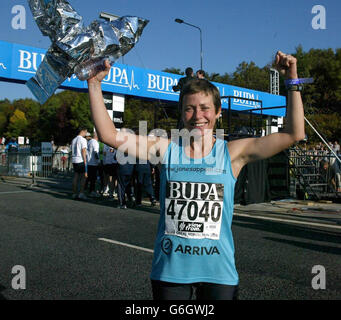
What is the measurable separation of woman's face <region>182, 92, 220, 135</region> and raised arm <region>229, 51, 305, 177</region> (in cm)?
22

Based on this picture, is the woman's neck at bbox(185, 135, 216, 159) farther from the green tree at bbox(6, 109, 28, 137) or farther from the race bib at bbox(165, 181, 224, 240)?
the green tree at bbox(6, 109, 28, 137)

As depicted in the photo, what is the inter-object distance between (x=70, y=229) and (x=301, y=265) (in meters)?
3.89

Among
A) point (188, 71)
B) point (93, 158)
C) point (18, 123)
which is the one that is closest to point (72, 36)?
point (188, 71)

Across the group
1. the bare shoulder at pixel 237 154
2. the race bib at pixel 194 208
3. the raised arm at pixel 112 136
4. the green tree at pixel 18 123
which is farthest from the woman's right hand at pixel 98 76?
the green tree at pixel 18 123

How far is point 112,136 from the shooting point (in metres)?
1.95

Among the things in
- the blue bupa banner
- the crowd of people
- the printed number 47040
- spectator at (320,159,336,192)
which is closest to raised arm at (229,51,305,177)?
the printed number 47040

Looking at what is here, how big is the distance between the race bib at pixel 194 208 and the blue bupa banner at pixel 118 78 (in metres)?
7.41

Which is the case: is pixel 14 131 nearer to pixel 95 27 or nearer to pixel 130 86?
pixel 130 86

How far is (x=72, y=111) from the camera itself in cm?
5750

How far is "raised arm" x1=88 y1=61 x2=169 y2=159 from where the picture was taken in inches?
75.6

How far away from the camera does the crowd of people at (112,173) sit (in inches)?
363

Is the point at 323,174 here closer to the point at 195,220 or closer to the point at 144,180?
the point at 144,180

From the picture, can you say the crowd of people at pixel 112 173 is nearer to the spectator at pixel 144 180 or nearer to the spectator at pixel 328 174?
the spectator at pixel 144 180

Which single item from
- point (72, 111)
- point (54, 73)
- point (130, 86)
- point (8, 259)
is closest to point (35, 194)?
point (130, 86)
